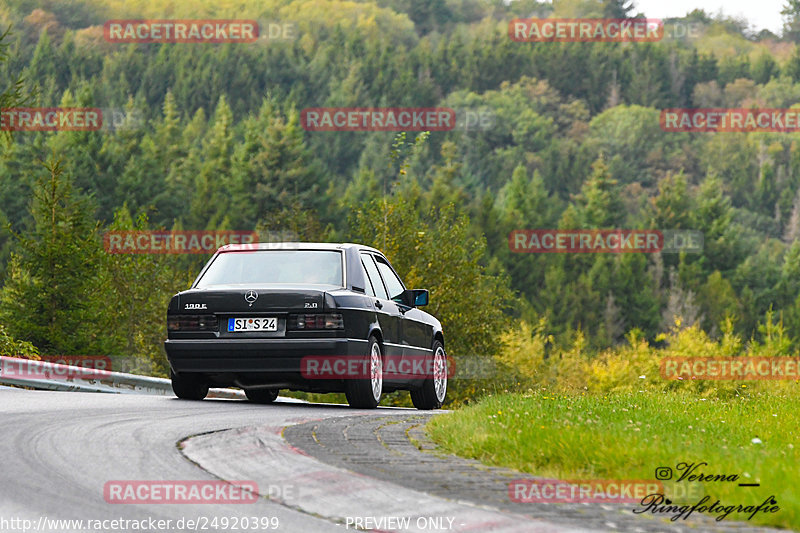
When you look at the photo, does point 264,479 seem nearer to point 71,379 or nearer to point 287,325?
point 287,325

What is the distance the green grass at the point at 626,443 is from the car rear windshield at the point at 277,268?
2.66 metres

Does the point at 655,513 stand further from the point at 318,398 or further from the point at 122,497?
the point at 318,398

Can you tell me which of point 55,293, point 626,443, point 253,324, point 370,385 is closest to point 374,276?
point 370,385

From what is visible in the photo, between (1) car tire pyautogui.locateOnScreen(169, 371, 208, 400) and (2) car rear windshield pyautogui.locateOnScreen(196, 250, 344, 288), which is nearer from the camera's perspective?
(2) car rear windshield pyautogui.locateOnScreen(196, 250, 344, 288)

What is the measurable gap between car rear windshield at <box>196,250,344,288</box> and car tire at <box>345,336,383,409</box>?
818mm

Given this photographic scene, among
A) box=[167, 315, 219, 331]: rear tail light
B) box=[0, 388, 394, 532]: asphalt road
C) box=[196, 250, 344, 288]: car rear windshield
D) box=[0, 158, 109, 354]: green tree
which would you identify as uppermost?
box=[196, 250, 344, 288]: car rear windshield

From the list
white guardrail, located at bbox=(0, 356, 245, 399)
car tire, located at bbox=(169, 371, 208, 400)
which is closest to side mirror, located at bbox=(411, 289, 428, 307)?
car tire, located at bbox=(169, 371, 208, 400)

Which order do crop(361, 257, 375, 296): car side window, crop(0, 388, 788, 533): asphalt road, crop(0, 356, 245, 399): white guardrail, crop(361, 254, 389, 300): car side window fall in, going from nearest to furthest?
1. crop(0, 388, 788, 533): asphalt road
2. crop(361, 257, 375, 296): car side window
3. crop(361, 254, 389, 300): car side window
4. crop(0, 356, 245, 399): white guardrail

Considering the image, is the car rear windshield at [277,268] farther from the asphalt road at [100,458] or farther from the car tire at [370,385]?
the asphalt road at [100,458]

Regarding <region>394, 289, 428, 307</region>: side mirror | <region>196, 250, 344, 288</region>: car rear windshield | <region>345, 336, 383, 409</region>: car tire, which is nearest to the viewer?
<region>345, 336, 383, 409</region>: car tire

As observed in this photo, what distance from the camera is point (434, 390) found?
1512 centimetres

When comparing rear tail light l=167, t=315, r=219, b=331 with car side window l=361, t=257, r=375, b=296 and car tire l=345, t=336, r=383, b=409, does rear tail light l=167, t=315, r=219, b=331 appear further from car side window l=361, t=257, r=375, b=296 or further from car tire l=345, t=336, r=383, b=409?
car side window l=361, t=257, r=375, b=296

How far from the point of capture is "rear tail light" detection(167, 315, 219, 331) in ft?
41.4

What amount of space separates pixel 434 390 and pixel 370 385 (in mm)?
2281
